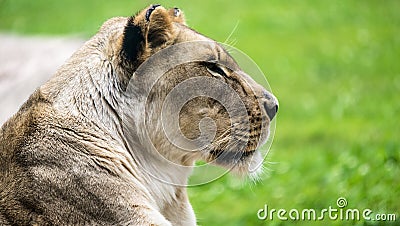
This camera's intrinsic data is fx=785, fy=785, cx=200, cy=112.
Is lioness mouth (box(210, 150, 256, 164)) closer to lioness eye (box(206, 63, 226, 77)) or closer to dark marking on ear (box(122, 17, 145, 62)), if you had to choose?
lioness eye (box(206, 63, 226, 77))

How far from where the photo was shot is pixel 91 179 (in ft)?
13.1

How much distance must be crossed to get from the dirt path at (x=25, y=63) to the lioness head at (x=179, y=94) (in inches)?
121

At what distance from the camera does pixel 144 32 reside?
423 centimetres

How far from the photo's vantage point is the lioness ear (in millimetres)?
4230

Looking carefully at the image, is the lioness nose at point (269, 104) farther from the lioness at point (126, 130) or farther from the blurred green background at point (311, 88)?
the blurred green background at point (311, 88)

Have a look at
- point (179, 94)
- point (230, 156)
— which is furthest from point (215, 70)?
point (230, 156)

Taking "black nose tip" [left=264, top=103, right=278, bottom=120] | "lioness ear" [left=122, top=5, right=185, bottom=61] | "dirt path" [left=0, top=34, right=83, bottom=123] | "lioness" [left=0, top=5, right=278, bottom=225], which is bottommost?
"lioness" [left=0, top=5, right=278, bottom=225]

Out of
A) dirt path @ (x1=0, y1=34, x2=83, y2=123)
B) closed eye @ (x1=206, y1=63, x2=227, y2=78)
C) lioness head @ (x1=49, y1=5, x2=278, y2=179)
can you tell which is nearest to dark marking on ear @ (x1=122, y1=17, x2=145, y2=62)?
lioness head @ (x1=49, y1=5, x2=278, y2=179)

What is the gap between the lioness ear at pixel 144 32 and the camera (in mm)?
4230

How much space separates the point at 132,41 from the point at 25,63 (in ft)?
16.2

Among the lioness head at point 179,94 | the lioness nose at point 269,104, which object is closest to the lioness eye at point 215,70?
the lioness head at point 179,94

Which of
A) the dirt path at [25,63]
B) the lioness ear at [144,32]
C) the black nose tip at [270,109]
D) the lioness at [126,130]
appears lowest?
the lioness at [126,130]

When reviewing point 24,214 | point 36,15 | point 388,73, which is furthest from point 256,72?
point 36,15

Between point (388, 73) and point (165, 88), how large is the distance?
8774mm
